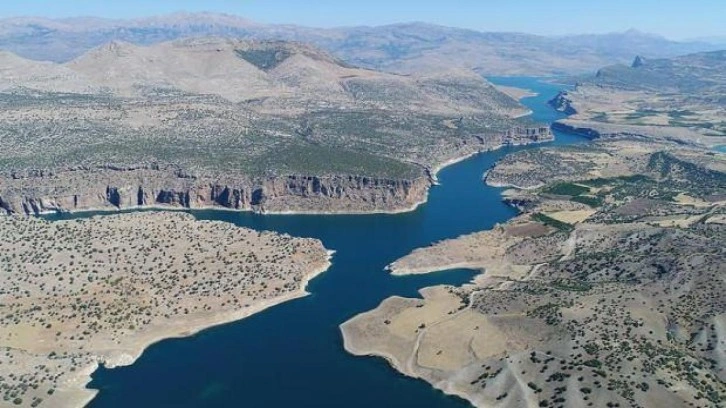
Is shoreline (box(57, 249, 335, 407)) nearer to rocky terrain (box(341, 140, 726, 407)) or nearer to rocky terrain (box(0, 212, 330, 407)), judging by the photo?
rocky terrain (box(0, 212, 330, 407))

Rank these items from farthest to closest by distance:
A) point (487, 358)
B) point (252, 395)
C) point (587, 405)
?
point (487, 358) < point (252, 395) < point (587, 405)

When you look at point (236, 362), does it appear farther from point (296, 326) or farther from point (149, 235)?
point (149, 235)

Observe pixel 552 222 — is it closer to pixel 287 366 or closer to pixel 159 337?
pixel 287 366

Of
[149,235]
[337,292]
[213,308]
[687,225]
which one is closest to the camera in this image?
[213,308]

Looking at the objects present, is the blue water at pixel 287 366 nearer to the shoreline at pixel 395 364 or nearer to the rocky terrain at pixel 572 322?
the shoreline at pixel 395 364

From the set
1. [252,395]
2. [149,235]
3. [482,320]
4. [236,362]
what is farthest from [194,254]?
[482,320]

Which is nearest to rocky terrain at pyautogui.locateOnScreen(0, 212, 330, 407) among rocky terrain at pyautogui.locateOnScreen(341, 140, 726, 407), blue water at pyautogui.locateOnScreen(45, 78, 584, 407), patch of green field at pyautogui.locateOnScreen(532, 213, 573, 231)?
blue water at pyautogui.locateOnScreen(45, 78, 584, 407)

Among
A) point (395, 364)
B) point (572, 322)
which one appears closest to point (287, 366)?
point (395, 364)
